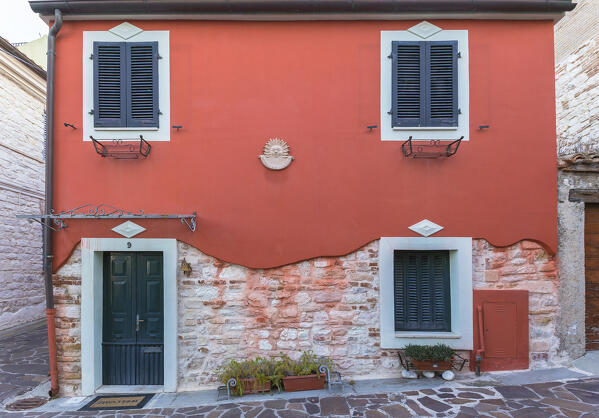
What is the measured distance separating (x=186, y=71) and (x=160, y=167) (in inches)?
59.9

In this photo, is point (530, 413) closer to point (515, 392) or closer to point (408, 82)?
point (515, 392)

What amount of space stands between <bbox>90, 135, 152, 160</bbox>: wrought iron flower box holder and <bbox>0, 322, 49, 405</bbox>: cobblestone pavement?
3721 mm

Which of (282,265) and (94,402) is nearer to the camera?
(94,402)

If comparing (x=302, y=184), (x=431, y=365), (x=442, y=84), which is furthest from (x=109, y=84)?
(x=431, y=365)

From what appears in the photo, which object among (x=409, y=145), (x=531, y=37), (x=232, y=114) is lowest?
(x=409, y=145)

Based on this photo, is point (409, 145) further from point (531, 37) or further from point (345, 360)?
point (345, 360)

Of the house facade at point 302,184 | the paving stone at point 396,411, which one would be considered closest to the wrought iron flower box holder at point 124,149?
the house facade at point 302,184

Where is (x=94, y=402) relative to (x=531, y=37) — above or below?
below

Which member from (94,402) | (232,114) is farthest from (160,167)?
(94,402)

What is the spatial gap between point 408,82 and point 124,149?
174 inches

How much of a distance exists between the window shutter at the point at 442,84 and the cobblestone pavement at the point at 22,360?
7.34 meters

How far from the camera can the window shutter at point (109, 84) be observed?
4.91 meters

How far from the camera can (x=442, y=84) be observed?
4.98m

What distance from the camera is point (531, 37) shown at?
5012 millimetres
